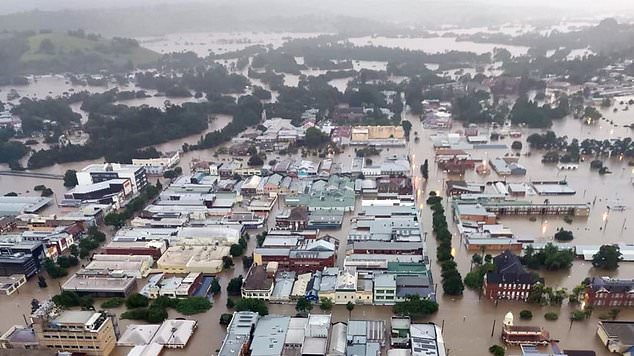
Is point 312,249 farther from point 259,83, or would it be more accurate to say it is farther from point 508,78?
point 259,83

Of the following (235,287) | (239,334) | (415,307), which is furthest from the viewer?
(235,287)

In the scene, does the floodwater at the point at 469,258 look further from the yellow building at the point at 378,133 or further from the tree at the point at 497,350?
the yellow building at the point at 378,133

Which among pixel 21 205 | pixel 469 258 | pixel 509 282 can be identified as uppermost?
pixel 509 282

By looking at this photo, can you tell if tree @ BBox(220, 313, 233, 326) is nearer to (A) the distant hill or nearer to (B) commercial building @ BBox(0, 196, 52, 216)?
(B) commercial building @ BBox(0, 196, 52, 216)

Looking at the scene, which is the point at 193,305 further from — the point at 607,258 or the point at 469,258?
the point at 607,258

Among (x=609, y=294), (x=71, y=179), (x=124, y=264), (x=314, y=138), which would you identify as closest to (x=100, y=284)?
(x=124, y=264)

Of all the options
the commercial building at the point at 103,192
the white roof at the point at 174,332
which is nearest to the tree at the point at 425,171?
the commercial building at the point at 103,192

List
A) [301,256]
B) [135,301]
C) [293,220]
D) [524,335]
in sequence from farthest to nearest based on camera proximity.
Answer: [293,220] < [301,256] < [135,301] < [524,335]

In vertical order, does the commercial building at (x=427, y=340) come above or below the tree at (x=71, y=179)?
above
